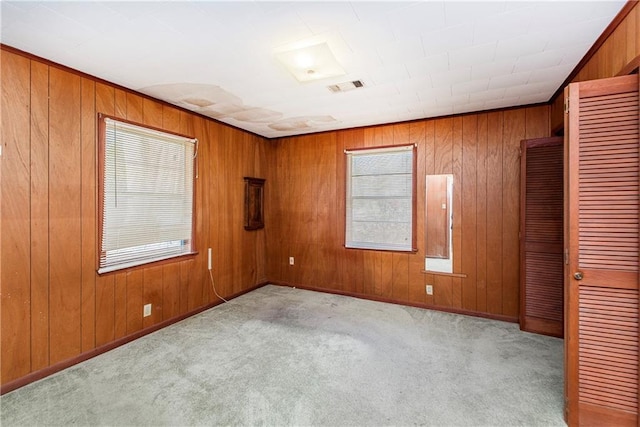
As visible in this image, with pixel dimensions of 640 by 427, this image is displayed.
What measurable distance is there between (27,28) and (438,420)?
3.61 meters

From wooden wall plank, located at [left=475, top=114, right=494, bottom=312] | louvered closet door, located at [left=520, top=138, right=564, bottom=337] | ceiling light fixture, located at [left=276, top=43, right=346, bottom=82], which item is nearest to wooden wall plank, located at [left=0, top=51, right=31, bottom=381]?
ceiling light fixture, located at [left=276, top=43, right=346, bottom=82]

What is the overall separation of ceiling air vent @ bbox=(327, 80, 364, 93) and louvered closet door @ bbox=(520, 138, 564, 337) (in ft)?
6.12

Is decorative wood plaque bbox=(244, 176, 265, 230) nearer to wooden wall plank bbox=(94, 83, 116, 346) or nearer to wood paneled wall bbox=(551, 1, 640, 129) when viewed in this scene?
wooden wall plank bbox=(94, 83, 116, 346)

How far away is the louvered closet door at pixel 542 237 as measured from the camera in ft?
9.50

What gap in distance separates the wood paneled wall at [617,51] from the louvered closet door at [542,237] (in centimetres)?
82

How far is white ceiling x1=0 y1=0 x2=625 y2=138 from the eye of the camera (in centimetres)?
171

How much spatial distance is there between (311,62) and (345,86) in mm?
552

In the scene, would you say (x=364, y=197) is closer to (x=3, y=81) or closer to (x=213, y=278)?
(x=213, y=278)

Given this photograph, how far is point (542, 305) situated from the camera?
3.00m

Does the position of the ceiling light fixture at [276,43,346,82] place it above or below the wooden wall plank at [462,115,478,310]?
above

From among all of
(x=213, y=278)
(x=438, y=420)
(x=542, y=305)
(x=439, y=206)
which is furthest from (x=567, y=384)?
(x=213, y=278)

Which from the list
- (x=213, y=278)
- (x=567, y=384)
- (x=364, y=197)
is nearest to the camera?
(x=567, y=384)

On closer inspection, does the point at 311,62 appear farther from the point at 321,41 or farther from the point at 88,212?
the point at 88,212

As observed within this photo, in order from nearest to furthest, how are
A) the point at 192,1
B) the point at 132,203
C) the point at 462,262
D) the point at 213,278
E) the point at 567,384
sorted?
the point at 192,1
the point at 567,384
the point at 132,203
the point at 462,262
the point at 213,278
